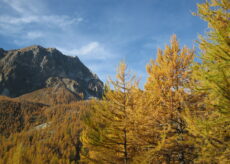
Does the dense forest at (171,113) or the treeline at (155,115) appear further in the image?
the treeline at (155,115)

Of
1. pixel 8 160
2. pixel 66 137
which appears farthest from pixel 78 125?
pixel 8 160

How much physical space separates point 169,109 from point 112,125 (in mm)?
2061

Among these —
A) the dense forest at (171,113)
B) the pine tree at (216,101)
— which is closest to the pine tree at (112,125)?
the dense forest at (171,113)

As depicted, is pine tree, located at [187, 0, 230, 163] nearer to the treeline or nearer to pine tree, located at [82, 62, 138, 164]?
the treeline

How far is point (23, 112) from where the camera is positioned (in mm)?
141000

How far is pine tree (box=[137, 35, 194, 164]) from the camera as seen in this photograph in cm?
527

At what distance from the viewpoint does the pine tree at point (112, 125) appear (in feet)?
19.3

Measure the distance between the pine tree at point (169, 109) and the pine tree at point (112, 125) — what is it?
66cm

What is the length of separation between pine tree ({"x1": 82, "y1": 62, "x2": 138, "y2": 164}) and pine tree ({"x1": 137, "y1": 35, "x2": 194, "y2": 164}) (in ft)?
2.17

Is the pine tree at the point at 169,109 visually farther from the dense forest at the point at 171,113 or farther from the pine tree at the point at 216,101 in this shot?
the pine tree at the point at 216,101

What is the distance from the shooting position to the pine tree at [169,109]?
17.3ft

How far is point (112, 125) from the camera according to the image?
19.5 ft

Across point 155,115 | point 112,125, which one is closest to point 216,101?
point 155,115

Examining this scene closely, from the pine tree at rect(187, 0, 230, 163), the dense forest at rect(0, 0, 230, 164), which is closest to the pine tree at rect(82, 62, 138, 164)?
the dense forest at rect(0, 0, 230, 164)
